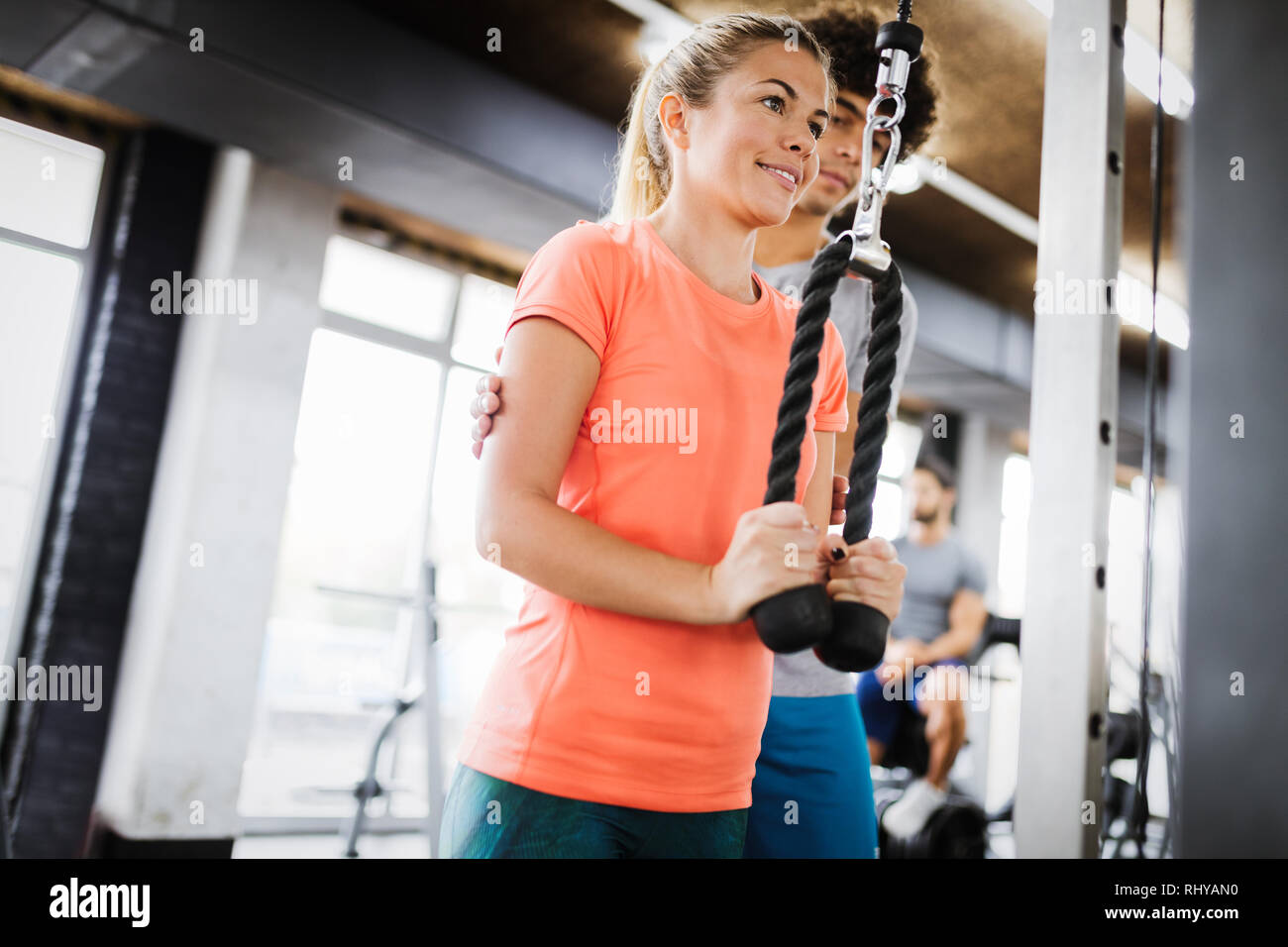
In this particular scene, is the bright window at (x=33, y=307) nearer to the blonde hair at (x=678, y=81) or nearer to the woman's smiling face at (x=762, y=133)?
the blonde hair at (x=678, y=81)

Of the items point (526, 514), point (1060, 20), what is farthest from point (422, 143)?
point (526, 514)

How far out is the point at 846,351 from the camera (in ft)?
3.74

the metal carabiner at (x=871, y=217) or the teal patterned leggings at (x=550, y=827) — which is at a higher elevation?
the metal carabiner at (x=871, y=217)

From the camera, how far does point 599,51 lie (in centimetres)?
299

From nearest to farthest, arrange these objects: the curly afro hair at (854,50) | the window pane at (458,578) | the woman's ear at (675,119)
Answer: the woman's ear at (675,119)
the curly afro hair at (854,50)
the window pane at (458,578)

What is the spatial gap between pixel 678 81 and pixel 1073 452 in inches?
18.4

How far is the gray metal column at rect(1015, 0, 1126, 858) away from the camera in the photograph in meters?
0.82

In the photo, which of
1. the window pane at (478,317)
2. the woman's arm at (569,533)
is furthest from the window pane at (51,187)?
the woman's arm at (569,533)

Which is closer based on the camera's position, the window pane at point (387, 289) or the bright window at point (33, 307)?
the bright window at point (33, 307)

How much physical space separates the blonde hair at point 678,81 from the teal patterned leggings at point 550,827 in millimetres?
520

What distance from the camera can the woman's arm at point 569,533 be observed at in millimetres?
591

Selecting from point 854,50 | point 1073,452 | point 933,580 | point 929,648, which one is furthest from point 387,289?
point 1073,452

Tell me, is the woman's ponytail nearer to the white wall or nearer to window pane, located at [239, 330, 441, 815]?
the white wall

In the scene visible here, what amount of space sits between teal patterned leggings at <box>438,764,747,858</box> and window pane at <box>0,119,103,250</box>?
3.92 metres
